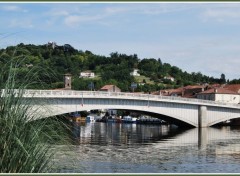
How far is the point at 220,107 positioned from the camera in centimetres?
6106

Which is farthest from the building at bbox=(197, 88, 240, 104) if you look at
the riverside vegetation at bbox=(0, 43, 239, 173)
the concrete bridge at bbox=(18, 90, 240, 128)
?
the riverside vegetation at bbox=(0, 43, 239, 173)

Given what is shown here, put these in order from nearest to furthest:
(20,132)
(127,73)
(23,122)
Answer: (20,132) < (23,122) < (127,73)

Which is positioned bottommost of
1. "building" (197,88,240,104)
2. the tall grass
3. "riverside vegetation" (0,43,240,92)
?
the tall grass

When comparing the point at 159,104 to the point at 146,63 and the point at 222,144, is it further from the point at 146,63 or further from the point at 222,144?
the point at 146,63

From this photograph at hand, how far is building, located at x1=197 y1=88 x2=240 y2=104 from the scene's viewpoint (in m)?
81.6

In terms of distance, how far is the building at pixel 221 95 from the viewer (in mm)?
81562

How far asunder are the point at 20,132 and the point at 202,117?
174ft

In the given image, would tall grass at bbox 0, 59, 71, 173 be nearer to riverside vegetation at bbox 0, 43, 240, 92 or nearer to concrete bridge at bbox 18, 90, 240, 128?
concrete bridge at bbox 18, 90, 240, 128

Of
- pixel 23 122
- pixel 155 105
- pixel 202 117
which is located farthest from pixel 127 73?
pixel 23 122

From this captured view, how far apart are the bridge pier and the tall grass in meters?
51.9

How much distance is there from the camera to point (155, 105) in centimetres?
5516

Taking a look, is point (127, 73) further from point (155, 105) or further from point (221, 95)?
point (155, 105)

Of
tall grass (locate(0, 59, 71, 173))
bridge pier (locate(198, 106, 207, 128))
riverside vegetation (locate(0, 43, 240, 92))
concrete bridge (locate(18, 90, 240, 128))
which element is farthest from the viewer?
riverside vegetation (locate(0, 43, 240, 92))

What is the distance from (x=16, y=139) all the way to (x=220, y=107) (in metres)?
56.0
